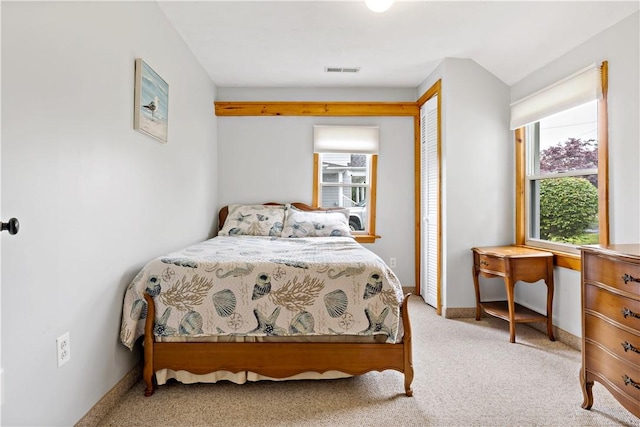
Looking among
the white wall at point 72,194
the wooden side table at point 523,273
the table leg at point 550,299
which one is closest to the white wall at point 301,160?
the wooden side table at point 523,273

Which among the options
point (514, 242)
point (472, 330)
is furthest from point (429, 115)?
point (472, 330)

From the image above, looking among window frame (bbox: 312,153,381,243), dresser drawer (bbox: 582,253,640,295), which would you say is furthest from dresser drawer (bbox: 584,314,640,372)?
window frame (bbox: 312,153,381,243)

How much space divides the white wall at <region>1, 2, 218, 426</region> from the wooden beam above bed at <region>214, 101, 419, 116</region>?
171 cm

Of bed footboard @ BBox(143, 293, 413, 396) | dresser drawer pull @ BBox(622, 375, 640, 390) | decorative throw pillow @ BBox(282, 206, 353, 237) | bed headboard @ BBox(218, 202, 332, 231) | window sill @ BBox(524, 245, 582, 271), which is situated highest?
bed headboard @ BBox(218, 202, 332, 231)

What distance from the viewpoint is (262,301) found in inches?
75.4

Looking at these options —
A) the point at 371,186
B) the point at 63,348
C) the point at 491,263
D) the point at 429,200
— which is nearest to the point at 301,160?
the point at 371,186

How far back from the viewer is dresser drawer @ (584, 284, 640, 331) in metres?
1.49

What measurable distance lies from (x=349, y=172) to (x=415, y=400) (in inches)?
113

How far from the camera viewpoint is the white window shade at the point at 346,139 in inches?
163

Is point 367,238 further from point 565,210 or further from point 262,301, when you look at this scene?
point 262,301

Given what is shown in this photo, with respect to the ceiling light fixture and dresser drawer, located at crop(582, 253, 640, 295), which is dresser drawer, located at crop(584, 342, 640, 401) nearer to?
dresser drawer, located at crop(582, 253, 640, 295)

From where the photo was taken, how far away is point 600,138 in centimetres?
240

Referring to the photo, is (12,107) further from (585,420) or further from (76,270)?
(585,420)

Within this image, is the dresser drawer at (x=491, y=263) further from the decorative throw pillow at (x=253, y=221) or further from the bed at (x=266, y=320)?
the decorative throw pillow at (x=253, y=221)
